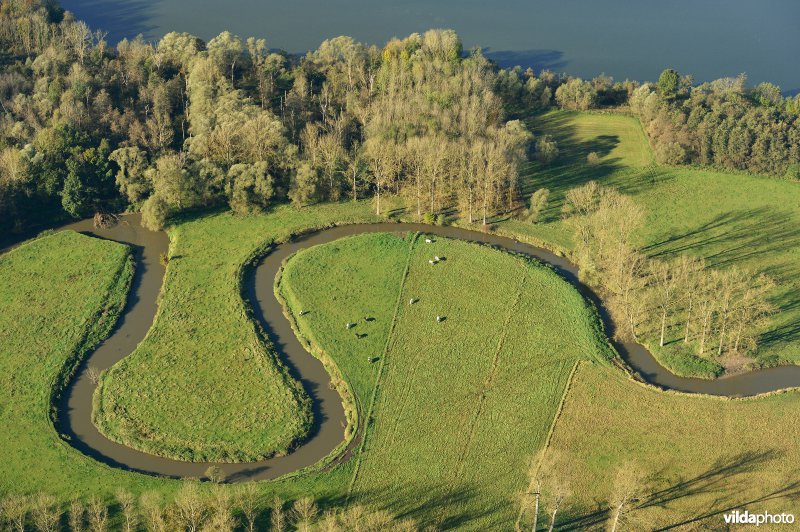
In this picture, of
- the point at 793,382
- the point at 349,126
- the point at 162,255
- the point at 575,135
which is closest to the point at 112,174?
the point at 162,255

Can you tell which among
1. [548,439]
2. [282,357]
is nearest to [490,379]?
[548,439]

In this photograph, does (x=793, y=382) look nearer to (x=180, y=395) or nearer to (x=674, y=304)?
(x=674, y=304)

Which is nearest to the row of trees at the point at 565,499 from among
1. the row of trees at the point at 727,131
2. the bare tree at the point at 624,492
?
the bare tree at the point at 624,492

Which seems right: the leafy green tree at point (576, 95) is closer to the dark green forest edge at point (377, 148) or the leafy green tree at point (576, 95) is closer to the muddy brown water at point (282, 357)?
the dark green forest edge at point (377, 148)

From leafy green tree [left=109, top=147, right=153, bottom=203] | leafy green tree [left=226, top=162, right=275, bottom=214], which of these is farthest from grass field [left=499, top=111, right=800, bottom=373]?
leafy green tree [left=109, top=147, right=153, bottom=203]

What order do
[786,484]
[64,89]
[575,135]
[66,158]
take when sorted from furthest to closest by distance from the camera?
[575,135] < [64,89] < [66,158] < [786,484]

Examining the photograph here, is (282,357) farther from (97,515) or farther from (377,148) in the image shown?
(377,148)

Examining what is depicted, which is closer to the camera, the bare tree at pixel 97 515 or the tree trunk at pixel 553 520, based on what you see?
the tree trunk at pixel 553 520
